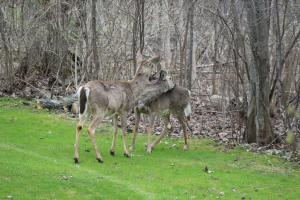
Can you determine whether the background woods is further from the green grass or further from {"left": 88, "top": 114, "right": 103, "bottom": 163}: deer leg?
{"left": 88, "top": 114, "right": 103, "bottom": 163}: deer leg

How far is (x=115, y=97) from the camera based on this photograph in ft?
45.5

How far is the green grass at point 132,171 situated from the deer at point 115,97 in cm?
73

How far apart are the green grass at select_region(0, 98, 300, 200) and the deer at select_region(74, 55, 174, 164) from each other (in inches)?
28.6

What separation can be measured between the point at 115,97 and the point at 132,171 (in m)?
1.97

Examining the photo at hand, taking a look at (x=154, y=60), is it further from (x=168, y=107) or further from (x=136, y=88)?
(x=168, y=107)

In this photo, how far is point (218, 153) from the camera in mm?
15680

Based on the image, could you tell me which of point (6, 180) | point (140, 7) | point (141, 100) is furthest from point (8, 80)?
point (6, 180)

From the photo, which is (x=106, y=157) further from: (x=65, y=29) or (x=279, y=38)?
(x=65, y=29)

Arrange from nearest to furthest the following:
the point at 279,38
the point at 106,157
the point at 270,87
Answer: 1. the point at 106,157
2. the point at 279,38
3. the point at 270,87

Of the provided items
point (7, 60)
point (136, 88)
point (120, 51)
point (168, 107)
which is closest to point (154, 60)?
point (136, 88)

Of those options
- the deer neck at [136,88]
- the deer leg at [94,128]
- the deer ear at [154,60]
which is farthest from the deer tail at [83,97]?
the deer ear at [154,60]

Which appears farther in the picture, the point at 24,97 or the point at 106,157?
the point at 24,97

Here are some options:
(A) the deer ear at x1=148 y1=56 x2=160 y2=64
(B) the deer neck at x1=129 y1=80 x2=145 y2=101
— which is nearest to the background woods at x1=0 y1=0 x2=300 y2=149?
(A) the deer ear at x1=148 y1=56 x2=160 y2=64

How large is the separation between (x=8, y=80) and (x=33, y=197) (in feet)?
44.7
